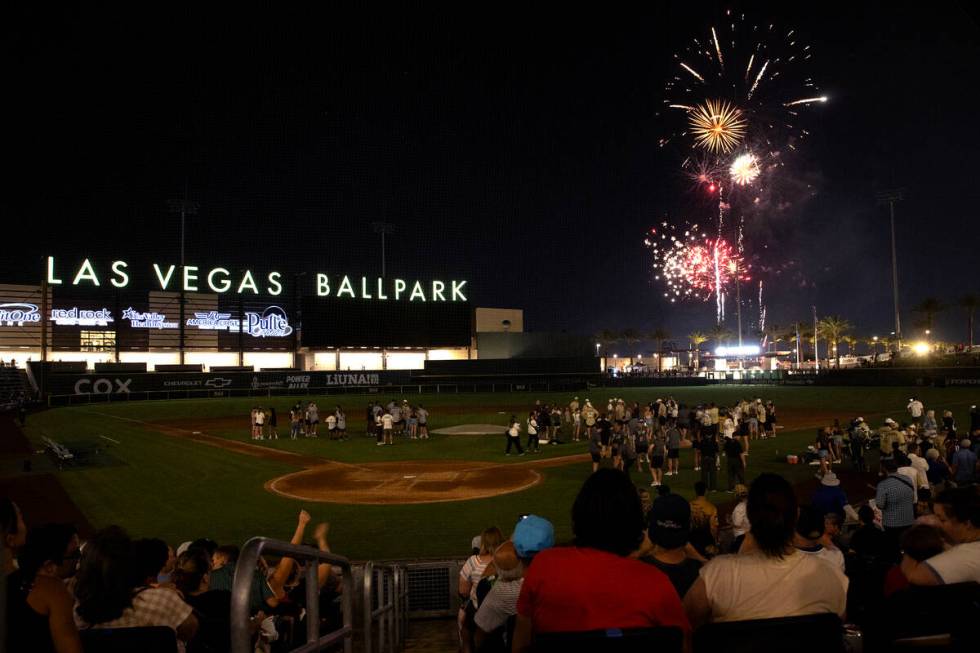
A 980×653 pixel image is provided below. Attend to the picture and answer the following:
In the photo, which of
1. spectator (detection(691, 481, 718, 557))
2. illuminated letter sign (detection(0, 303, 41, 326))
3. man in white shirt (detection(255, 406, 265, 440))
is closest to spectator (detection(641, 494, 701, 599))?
spectator (detection(691, 481, 718, 557))

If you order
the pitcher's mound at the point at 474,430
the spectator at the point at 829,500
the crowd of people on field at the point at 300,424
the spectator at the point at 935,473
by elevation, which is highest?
the spectator at the point at 829,500

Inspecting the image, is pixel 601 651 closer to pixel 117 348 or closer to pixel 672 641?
pixel 672 641

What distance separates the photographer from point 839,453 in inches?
856

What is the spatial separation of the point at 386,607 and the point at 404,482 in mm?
13464

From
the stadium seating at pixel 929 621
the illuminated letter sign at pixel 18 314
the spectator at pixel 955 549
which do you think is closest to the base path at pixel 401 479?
the spectator at pixel 955 549

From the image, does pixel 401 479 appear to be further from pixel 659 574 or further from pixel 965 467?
pixel 659 574

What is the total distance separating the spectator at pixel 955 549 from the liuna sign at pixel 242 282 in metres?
68.5

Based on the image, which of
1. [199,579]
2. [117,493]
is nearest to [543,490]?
[117,493]

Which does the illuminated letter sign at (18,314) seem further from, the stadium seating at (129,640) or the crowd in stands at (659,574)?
the crowd in stands at (659,574)

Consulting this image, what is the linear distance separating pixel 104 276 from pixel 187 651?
68.4 metres

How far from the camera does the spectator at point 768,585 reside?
9.75ft

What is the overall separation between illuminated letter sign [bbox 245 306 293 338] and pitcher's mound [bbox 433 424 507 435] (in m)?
41.8

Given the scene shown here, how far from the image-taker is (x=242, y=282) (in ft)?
226

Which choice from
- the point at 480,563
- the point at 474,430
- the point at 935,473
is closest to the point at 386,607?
the point at 480,563
